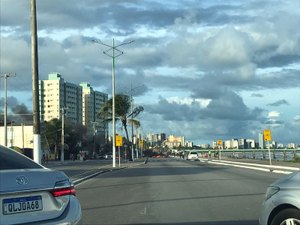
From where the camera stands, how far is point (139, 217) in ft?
39.0

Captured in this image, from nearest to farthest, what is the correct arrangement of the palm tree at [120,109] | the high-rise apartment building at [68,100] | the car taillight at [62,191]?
the car taillight at [62,191] → the palm tree at [120,109] → the high-rise apartment building at [68,100]

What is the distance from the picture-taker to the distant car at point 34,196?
18.4 ft

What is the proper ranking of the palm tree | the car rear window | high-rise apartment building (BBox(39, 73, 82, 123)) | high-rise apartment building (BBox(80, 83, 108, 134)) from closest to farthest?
the car rear window
the palm tree
high-rise apartment building (BBox(39, 73, 82, 123))
high-rise apartment building (BBox(80, 83, 108, 134))

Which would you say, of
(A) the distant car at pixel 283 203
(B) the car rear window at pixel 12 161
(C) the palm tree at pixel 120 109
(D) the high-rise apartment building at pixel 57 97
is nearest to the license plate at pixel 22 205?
(B) the car rear window at pixel 12 161

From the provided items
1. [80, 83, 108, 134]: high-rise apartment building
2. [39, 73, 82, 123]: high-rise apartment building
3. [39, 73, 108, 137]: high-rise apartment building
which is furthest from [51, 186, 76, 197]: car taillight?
[80, 83, 108, 134]: high-rise apartment building

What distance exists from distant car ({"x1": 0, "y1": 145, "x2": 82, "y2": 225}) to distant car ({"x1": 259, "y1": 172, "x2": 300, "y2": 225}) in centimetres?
300

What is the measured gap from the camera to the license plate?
5.58 m

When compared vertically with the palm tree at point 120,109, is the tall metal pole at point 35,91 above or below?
below

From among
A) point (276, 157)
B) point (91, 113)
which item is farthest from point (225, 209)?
point (91, 113)

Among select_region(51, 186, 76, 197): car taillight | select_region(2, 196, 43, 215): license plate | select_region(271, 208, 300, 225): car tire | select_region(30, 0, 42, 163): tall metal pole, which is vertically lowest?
select_region(271, 208, 300, 225): car tire

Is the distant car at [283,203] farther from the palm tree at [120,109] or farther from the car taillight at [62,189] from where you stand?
the palm tree at [120,109]

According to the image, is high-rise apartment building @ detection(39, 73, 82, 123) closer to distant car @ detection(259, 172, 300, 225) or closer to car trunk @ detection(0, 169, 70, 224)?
distant car @ detection(259, 172, 300, 225)

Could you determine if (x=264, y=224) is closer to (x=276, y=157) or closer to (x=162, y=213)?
(x=162, y=213)

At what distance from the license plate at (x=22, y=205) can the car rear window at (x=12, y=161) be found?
68cm
